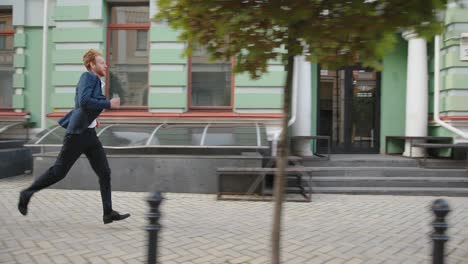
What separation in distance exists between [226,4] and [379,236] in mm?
3596

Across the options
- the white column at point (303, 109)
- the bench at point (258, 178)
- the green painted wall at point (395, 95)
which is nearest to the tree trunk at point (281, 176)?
the bench at point (258, 178)

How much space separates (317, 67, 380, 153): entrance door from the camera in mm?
10953

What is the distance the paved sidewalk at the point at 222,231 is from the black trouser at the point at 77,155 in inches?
20.9

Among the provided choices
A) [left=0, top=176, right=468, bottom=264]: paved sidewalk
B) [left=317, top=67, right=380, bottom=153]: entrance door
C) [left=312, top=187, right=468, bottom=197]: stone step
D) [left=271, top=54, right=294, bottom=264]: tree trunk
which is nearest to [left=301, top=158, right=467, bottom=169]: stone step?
[left=312, top=187, right=468, bottom=197]: stone step

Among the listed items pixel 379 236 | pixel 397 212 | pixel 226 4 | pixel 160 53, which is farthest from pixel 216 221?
pixel 160 53

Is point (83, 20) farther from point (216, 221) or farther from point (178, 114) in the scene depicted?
point (216, 221)

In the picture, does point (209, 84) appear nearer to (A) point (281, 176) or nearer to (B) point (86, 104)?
(B) point (86, 104)

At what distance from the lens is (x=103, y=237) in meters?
4.71

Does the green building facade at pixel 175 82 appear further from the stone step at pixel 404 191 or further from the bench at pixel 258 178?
the bench at pixel 258 178

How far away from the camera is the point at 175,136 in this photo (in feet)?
27.4

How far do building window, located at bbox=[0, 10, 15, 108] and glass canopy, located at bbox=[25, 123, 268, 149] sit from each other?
2.77m

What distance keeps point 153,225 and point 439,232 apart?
216 centimetres

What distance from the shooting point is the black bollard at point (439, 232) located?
2982mm

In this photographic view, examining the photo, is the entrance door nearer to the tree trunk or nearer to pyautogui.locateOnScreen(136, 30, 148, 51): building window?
→ pyautogui.locateOnScreen(136, 30, 148, 51): building window
